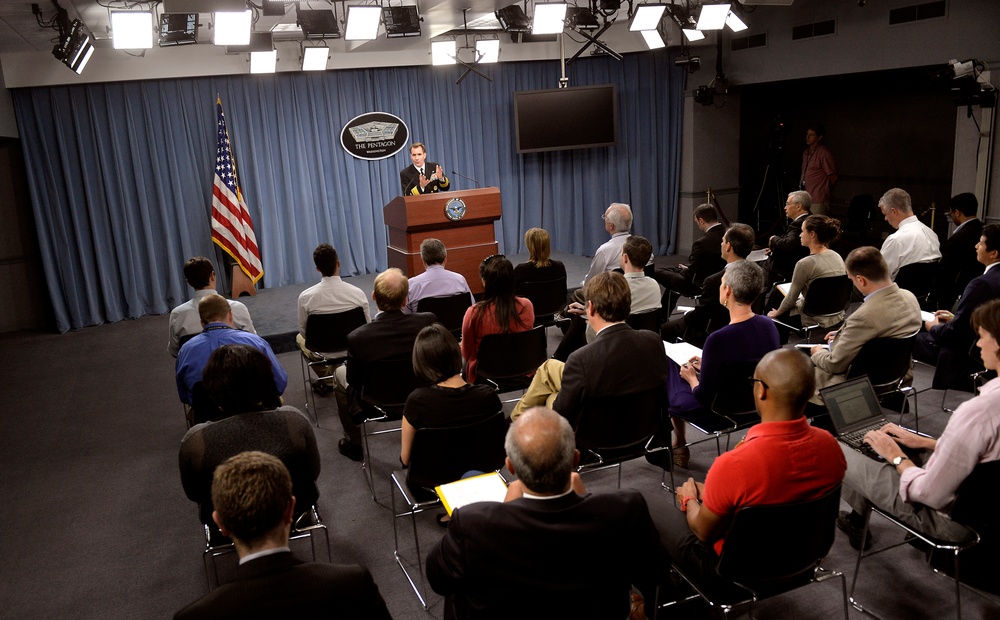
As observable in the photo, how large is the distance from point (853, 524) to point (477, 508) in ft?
7.70

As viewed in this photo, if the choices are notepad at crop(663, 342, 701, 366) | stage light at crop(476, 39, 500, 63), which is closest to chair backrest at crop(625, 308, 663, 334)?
notepad at crop(663, 342, 701, 366)

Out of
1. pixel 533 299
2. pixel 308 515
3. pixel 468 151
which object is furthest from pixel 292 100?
pixel 308 515

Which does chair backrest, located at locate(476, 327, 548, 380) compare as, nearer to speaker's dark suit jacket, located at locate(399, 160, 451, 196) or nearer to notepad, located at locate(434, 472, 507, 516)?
notepad, located at locate(434, 472, 507, 516)

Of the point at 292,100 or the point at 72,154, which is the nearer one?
the point at 72,154

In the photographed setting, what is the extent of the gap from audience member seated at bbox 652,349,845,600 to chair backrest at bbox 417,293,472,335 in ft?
9.83

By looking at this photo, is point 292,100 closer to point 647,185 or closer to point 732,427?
point 647,185

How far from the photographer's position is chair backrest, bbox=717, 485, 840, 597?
218 cm

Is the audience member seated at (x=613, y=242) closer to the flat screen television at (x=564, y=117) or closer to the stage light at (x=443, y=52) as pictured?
the stage light at (x=443, y=52)

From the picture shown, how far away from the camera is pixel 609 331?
3238 mm

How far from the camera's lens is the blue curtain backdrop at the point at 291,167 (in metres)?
8.27

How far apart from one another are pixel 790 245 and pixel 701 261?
2.83 ft

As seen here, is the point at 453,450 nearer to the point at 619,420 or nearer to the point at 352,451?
the point at 619,420

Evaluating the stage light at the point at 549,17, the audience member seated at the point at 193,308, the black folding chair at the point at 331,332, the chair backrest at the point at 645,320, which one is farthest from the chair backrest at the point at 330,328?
the stage light at the point at 549,17

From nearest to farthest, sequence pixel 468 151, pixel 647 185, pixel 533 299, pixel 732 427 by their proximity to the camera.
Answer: pixel 732 427
pixel 533 299
pixel 468 151
pixel 647 185
